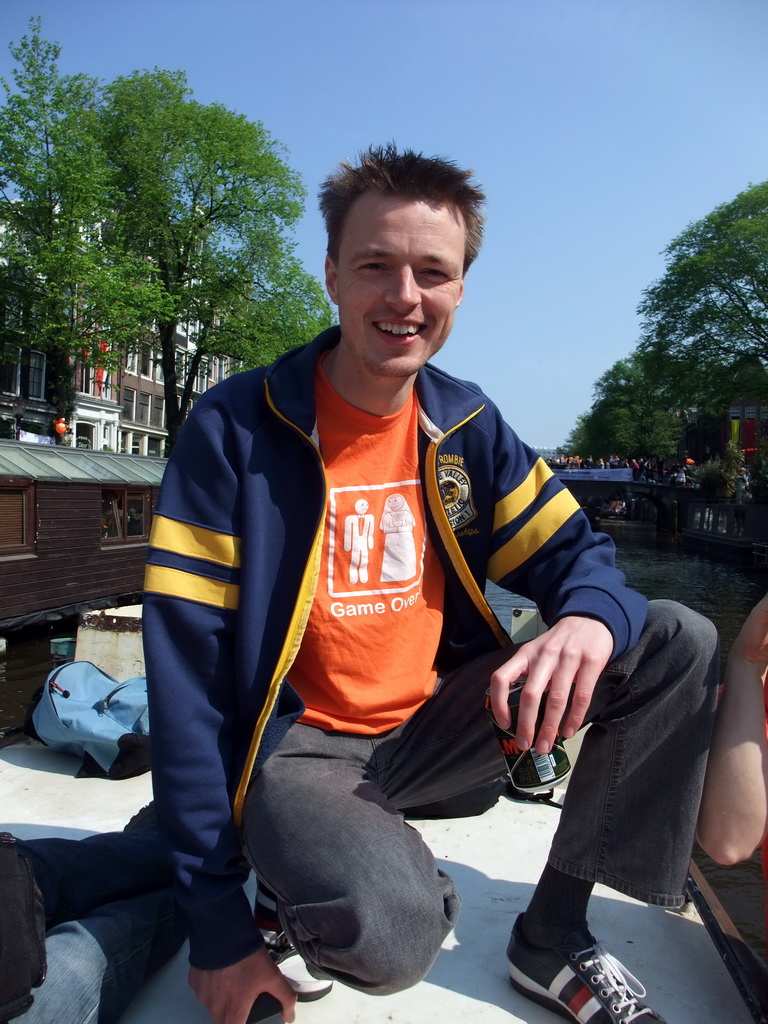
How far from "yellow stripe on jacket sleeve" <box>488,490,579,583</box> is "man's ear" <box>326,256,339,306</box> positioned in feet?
2.26

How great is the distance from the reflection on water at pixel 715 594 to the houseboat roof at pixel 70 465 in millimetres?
6465

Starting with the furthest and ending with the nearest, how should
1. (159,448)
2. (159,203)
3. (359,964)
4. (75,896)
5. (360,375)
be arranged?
(159,448) → (159,203) → (360,375) → (75,896) → (359,964)

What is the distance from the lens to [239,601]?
65.0 inches

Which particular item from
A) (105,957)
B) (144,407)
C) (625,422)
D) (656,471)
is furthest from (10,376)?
(625,422)

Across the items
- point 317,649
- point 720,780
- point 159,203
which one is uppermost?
point 159,203

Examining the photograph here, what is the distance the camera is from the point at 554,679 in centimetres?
150

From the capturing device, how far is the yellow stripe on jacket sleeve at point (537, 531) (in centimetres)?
191

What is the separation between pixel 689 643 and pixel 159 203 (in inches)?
1048

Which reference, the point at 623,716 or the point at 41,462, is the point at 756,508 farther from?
Result: the point at 623,716

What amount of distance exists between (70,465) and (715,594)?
14221mm

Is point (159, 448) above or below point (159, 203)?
below

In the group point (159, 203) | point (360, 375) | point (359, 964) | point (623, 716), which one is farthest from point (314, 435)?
point (159, 203)

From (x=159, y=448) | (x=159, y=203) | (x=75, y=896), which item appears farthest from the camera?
(x=159, y=448)

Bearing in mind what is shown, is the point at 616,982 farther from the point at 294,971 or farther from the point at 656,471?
the point at 656,471
